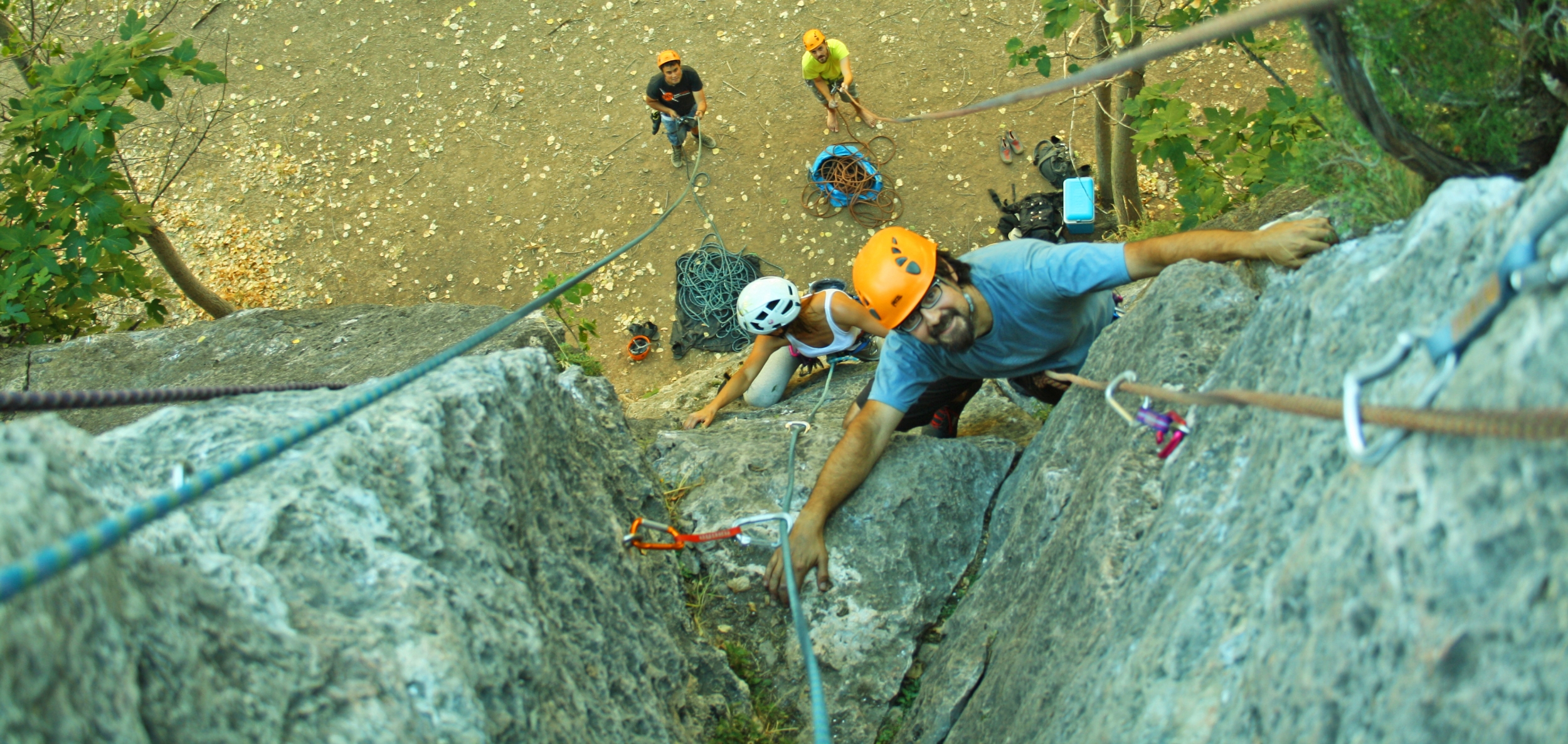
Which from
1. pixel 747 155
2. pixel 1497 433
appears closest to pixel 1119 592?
pixel 1497 433

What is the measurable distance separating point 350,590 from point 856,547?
1.91 meters

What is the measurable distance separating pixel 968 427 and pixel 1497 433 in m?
3.99

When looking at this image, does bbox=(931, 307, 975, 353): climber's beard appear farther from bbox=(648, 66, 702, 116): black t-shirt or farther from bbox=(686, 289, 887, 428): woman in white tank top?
bbox=(648, 66, 702, 116): black t-shirt

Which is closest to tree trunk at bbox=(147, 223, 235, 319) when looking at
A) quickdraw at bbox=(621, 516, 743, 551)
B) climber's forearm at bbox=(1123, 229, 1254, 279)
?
quickdraw at bbox=(621, 516, 743, 551)

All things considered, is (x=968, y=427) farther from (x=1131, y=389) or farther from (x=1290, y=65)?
(x=1290, y=65)

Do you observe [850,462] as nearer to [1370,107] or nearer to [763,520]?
[763,520]

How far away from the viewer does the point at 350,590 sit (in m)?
1.72

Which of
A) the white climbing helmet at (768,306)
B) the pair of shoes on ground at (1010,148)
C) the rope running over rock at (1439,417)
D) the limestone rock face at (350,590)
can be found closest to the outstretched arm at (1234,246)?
the rope running over rock at (1439,417)

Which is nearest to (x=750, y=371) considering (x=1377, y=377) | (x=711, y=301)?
(x=711, y=301)

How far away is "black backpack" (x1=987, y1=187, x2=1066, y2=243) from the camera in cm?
723

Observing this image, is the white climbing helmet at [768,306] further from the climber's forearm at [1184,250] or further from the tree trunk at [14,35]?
the tree trunk at [14,35]

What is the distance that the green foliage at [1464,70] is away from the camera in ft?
5.78

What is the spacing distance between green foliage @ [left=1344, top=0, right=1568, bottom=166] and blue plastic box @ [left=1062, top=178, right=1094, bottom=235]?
5163mm

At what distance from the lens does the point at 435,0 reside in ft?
34.1
